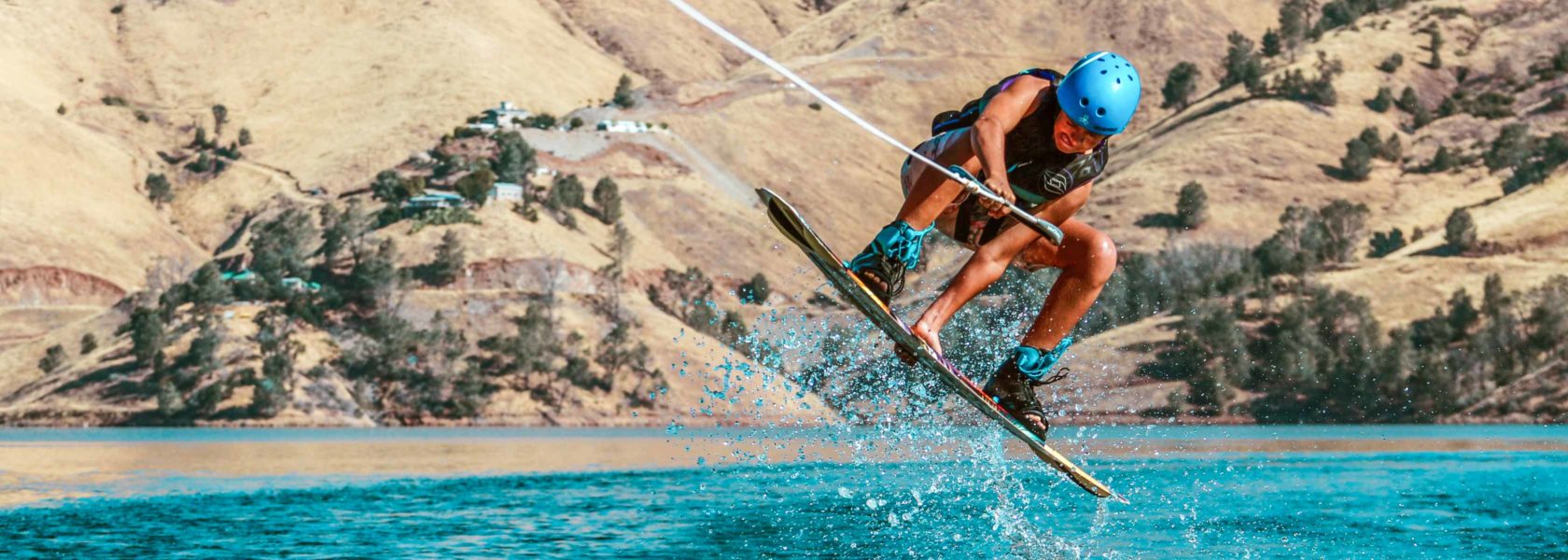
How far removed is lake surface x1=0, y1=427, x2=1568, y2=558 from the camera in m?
30.1

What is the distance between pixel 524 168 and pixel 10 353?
43558mm

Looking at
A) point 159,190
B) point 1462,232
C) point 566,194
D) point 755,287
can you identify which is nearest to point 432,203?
point 566,194

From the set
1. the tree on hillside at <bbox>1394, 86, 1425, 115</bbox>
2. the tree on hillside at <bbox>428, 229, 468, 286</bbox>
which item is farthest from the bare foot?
the tree on hillside at <bbox>1394, 86, 1425, 115</bbox>

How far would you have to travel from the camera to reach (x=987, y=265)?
17.8m

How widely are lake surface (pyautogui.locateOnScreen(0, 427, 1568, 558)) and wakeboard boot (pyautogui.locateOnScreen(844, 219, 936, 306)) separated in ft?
26.8

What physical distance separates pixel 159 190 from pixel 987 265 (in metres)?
175

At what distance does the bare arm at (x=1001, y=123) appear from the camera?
641 inches

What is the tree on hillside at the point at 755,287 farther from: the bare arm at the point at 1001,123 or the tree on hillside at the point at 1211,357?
the bare arm at the point at 1001,123

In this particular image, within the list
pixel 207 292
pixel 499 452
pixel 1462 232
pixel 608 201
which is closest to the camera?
pixel 499 452

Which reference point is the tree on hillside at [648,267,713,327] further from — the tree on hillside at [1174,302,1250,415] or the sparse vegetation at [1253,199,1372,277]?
the sparse vegetation at [1253,199,1372,277]

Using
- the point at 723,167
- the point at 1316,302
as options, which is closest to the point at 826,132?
the point at 723,167

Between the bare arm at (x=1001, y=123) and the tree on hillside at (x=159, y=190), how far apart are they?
174 m

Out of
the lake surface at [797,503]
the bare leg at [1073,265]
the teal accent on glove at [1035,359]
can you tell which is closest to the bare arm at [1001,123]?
the bare leg at [1073,265]

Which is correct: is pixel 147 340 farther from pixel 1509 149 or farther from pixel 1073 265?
pixel 1509 149
